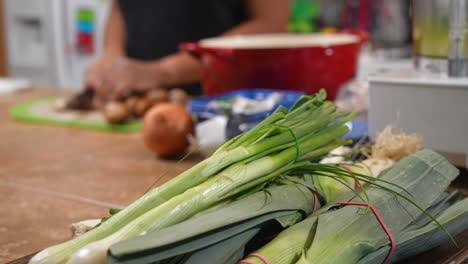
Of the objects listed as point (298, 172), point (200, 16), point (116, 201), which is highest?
point (200, 16)

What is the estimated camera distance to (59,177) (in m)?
1.27

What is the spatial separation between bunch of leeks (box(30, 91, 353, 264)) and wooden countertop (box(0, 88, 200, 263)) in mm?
268

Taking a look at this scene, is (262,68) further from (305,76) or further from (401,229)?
(401,229)

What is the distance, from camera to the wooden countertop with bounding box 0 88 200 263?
0.95 metres

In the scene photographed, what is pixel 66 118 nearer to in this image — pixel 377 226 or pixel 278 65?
pixel 278 65

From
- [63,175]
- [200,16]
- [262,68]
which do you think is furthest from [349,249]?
[200,16]

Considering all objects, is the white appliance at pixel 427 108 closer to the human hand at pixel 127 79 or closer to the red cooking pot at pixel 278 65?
the red cooking pot at pixel 278 65

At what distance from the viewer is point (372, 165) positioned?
992 mm

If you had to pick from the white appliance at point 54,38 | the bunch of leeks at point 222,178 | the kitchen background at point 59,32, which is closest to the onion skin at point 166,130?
the bunch of leeks at point 222,178

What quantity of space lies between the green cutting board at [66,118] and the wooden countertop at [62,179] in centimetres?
3

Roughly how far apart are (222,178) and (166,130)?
699 millimetres

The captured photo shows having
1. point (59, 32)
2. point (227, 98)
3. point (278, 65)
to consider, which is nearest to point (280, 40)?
point (278, 65)

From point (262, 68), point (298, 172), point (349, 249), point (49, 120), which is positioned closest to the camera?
point (349, 249)

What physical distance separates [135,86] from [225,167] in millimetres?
1416
